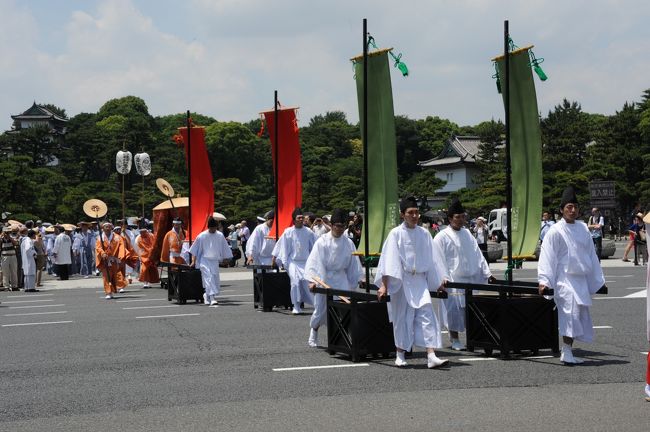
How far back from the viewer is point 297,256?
49.6ft

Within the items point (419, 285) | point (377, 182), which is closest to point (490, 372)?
point (419, 285)

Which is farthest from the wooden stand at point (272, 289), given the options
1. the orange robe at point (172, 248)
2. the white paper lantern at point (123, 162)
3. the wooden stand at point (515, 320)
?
the white paper lantern at point (123, 162)

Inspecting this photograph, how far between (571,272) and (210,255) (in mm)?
9317

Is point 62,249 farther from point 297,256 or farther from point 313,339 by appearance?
point 313,339

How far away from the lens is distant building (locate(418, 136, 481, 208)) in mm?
77312

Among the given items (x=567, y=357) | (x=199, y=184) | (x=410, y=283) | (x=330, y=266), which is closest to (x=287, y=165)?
(x=199, y=184)

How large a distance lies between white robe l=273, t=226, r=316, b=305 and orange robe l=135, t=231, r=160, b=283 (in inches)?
351

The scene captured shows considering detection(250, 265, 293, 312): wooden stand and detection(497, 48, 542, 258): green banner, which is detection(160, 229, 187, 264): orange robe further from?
detection(497, 48, 542, 258): green banner

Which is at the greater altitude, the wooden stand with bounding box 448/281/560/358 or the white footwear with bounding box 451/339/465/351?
the wooden stand with bounding box 448/281/560/358

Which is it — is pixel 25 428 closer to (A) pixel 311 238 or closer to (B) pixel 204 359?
(B) pixel 204 359

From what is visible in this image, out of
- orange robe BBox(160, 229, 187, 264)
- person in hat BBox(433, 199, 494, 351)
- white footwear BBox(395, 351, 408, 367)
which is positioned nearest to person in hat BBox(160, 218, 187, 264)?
orange robe BBox(160, 229, 187, 264)

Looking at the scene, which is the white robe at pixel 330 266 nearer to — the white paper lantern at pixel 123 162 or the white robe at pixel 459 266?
the white robe at pixel 459 266

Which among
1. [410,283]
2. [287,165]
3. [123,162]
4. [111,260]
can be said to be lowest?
[410,283]

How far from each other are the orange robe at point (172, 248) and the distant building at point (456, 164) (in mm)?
54845
